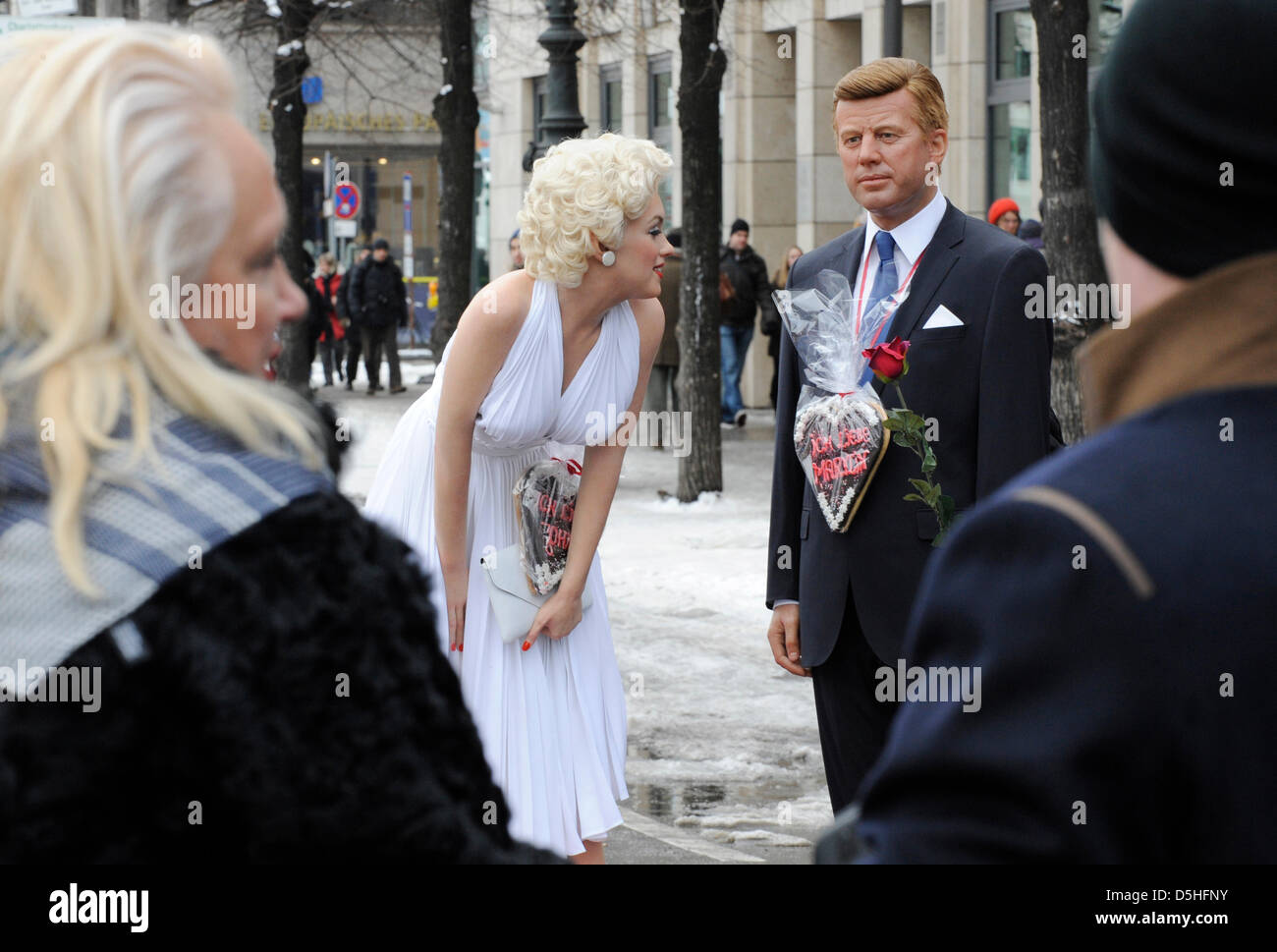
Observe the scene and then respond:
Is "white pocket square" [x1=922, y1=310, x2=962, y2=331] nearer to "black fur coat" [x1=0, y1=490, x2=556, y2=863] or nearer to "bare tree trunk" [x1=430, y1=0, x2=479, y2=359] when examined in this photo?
"black fur coat" [x1=0, y1=490, x2=556, y2=863]

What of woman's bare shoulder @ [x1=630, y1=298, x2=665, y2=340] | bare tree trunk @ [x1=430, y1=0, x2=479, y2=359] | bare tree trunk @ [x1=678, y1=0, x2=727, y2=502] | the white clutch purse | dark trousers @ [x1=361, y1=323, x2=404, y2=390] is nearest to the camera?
the white clutch purse

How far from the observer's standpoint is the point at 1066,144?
9.20 metres

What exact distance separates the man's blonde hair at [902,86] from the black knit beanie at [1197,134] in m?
2.93

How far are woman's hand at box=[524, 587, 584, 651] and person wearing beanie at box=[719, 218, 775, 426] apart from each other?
14.6m

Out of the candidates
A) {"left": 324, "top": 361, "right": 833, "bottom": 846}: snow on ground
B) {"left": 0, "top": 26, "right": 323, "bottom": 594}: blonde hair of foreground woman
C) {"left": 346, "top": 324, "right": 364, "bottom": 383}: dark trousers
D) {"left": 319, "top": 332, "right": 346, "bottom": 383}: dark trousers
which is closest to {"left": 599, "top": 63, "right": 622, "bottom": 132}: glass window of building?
{"left": 346, "top": 324, "right": 364, "bottom": 383}: dark trousers

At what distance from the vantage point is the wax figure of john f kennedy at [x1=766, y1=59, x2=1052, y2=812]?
13.2 ft

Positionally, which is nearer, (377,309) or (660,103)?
(377,309)

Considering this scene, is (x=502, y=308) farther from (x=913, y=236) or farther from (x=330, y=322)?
(x=330, y=322)

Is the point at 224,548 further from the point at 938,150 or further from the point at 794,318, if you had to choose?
the point at 938,150

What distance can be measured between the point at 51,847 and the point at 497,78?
30.9 m

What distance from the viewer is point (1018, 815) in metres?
1.32

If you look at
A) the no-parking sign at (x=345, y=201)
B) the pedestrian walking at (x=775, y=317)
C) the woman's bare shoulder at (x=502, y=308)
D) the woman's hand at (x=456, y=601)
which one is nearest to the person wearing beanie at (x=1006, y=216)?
the pedestrian walking at (x=775, y=317)

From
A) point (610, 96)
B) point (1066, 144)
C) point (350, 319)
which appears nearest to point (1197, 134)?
point (1066, 144)

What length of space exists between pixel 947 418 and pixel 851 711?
2.37 feet
